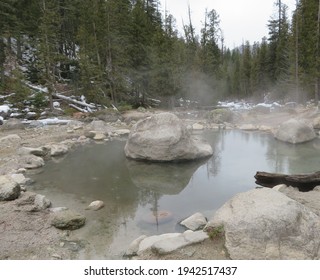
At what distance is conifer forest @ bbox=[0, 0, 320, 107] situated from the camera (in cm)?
2452

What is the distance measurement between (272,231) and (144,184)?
210 inches

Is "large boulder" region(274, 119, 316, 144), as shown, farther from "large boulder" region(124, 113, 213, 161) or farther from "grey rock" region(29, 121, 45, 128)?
"grey rock" region(29, 121, 45, 128)

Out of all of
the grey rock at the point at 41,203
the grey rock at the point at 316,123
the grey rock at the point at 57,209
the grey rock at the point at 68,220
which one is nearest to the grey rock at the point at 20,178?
the grey rock at the point at 41,203

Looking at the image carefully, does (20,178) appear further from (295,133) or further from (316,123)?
(316,123)

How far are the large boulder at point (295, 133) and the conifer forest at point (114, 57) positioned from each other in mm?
12317

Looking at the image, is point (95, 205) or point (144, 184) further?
point (144, 184)

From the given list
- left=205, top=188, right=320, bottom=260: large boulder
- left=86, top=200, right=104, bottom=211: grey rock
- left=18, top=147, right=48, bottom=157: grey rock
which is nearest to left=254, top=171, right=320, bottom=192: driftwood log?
left=205, top=188, right=320, bottom=260: large boulder

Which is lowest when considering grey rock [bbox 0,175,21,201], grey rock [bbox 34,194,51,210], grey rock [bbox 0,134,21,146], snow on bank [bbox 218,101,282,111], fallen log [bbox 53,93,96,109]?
grey rock [bbox 34,194,51,210]

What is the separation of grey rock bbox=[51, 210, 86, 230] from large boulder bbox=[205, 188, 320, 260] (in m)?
3.00

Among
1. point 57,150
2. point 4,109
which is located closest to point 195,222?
point 57,150

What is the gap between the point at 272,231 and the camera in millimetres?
4500

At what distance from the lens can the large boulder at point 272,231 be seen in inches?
173
